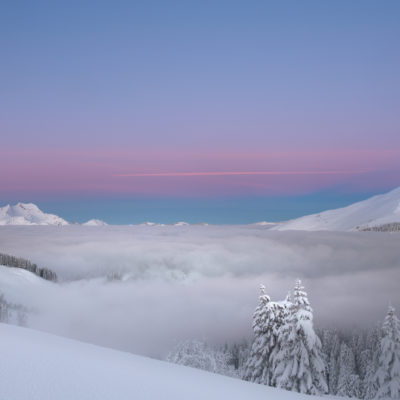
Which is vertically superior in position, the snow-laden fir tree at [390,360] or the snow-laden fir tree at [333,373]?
the snow-laden fir tree at [390,360]

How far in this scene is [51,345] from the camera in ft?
31.2

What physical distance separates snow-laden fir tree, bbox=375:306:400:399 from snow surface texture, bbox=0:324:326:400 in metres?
28.0

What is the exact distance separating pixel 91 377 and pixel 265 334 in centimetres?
2495

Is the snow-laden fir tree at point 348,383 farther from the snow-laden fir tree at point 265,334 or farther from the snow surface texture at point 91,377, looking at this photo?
the snow surface texture at point 91,377

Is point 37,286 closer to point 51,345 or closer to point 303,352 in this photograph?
point 303,352

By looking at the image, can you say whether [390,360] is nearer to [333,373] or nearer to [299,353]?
[299,353]

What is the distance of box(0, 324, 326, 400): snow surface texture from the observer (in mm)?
6371

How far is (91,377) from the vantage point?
290 inches

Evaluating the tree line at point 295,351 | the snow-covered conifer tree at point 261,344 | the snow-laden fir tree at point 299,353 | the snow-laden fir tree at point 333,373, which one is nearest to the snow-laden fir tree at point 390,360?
the tree line at point 295,351

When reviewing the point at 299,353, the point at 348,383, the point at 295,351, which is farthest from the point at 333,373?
the point at 295,351

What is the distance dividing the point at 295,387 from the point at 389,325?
11324mm

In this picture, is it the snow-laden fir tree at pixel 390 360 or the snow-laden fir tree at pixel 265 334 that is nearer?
the snow-laden fir tree at pixel 265 334

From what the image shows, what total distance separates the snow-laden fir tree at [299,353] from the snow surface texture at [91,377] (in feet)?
58.3

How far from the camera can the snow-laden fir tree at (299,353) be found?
26984 mm
